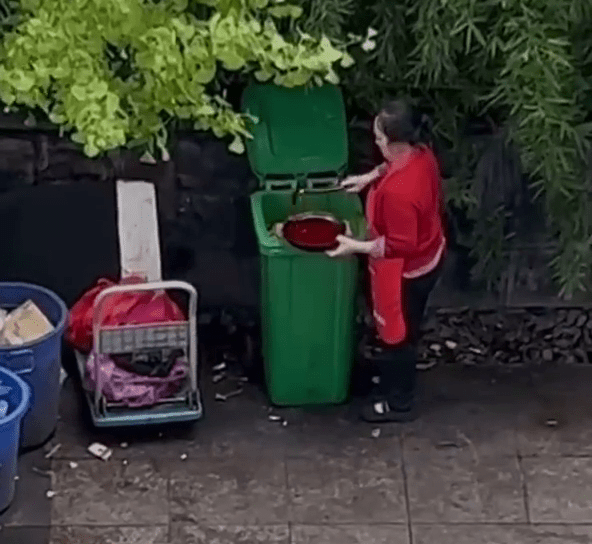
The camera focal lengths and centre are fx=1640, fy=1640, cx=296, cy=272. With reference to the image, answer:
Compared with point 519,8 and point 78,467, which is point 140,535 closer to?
point 78,467

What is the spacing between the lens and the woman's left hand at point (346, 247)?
6.39 metres

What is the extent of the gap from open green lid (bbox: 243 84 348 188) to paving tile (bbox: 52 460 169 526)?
1.32 meters

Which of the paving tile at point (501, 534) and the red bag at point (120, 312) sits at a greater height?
the red bag at point (120, 312)

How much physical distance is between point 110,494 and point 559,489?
1.79 m

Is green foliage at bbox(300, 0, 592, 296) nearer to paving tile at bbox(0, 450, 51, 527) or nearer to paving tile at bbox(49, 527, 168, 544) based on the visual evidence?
paving tile at bbox(49, 527, 168, 544)

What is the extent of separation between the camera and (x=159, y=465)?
6660 mm

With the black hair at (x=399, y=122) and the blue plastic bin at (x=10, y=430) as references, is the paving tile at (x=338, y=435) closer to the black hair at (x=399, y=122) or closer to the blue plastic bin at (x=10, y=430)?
the blue plastic bin at (x=10, y=430)

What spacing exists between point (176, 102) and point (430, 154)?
108 cm

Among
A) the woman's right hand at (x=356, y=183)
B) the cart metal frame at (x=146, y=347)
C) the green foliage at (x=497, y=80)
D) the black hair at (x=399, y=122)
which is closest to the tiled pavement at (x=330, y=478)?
the cart metal frame at (x=146, y=347)

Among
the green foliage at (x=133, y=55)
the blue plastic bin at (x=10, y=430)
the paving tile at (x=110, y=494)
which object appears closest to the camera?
the green foliage at (x=133, y=55)

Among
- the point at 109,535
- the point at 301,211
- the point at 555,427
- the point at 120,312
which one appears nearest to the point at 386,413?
the point at 555,427

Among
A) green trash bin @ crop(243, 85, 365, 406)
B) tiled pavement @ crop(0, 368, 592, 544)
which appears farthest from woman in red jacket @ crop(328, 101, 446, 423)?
tiled pavement @ crop(0, 368, 592, 544)


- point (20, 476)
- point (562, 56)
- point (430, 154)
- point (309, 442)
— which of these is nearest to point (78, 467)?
point (20, 476)

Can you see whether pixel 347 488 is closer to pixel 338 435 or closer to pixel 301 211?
pixel 338 435
